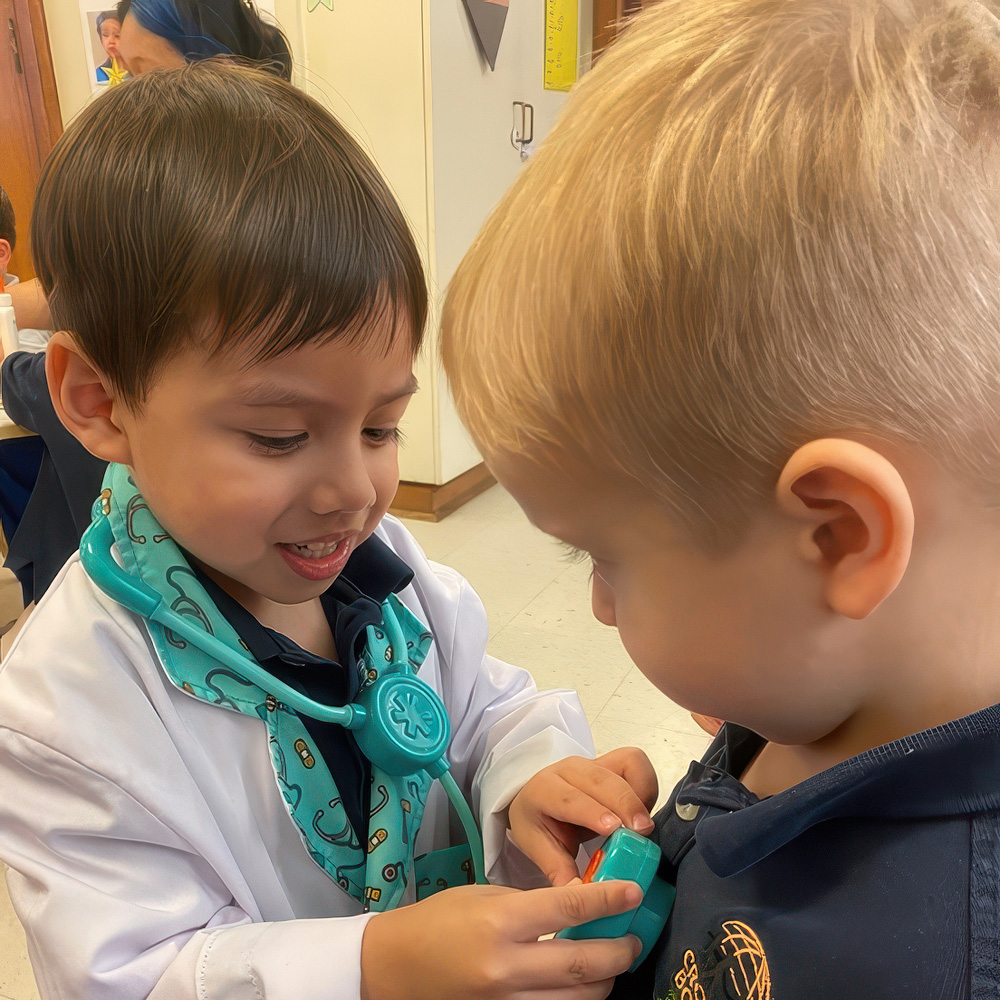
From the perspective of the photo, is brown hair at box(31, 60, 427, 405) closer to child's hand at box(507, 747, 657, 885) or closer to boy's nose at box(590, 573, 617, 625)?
boy's nose at box(590, 573, 617, 625)

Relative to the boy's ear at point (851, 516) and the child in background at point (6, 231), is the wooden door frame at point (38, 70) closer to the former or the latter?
the child in background at point (6, 231)

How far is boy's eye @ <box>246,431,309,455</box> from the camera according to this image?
62 cm

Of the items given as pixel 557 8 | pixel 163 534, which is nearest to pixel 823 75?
pixel 163 534

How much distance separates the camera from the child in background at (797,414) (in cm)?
32

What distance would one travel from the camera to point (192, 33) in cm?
143

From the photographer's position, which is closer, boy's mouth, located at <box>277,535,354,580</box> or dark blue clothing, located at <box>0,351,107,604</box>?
boy's mouth, located at <box>277,535,354,580</box>

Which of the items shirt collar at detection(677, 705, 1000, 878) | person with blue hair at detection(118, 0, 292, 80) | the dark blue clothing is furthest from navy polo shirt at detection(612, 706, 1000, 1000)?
person with blue hair at detection(118, 0, 292, 80)

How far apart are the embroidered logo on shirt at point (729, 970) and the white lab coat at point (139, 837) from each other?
24 centimetres

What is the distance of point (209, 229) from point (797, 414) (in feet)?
1.41

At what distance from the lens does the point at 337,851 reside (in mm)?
668

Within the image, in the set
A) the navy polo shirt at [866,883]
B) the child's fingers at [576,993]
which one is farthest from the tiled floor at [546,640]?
the navy polo shirt at [866,883]

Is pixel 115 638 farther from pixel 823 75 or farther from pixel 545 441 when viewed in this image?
pixel 823 75

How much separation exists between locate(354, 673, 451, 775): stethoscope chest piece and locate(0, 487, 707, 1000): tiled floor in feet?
2.91

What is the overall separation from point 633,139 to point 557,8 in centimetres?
330
